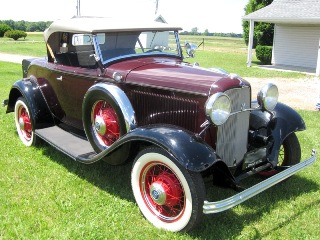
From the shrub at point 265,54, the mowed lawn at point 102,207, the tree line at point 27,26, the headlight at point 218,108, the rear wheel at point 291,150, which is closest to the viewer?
the headlight at point 218,108

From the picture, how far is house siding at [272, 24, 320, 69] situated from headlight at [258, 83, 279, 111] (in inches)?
611

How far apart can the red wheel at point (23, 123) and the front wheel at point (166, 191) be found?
2.32 metres

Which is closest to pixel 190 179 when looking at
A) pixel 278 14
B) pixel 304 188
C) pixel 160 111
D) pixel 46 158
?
pixel 160 111

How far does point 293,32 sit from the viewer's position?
731 inches

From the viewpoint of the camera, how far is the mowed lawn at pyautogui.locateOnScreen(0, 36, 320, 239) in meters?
3.13

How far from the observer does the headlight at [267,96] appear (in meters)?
3.66

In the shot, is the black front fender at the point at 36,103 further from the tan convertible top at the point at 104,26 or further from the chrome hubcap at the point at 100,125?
the chrome hubcap at the point at 100,125

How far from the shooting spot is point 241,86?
11.2 ft

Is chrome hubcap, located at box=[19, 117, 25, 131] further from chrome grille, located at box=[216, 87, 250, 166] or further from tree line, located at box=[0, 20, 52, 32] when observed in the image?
tree line, located at box=[0, 20, 52, 32]

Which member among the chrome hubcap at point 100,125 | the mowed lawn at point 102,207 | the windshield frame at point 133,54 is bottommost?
the mowed lawn at point 102,207

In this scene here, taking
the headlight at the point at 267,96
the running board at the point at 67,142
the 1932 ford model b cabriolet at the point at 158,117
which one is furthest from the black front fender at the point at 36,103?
the headlight at the point at 267,96

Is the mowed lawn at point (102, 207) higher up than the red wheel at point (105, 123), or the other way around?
the red wheel at point (105, 123)

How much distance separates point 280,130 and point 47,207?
2.45 metres

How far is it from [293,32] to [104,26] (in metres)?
16.6
